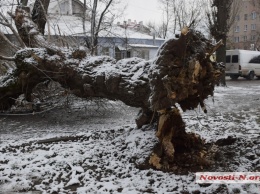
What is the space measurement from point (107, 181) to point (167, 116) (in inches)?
42.5

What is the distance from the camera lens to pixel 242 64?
63.3 feet

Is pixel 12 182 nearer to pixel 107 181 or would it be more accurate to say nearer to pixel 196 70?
pixel 107 181

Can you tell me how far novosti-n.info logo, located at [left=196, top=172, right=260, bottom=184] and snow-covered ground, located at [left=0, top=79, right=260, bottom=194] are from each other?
7cm

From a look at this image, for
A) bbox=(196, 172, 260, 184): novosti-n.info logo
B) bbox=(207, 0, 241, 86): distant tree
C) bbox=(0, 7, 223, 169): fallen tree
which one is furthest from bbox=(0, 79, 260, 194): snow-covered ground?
bbox=(207, 0, 241, 86): distant tree

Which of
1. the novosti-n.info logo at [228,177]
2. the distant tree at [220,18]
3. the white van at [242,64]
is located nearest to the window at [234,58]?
the white van at [242,64]

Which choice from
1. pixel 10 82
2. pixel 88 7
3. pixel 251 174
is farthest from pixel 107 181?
pixel 88 7

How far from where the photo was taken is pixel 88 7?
50.8 ft

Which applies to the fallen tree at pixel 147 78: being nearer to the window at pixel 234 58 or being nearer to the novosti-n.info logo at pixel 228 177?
the novosti-n.info logo at pixel 228 177

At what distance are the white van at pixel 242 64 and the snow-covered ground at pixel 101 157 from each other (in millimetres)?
13465

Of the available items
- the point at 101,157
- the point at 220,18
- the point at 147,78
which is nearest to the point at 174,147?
the point at 101,157

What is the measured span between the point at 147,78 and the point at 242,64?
53.6 feet

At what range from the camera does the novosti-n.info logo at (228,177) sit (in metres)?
3.25

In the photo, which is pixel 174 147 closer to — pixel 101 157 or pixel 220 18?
pixel 101 157

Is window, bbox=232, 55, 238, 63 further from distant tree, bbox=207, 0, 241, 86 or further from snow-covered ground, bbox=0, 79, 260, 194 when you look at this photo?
snow-covered ground, bbox=0, 79, 260, 194
